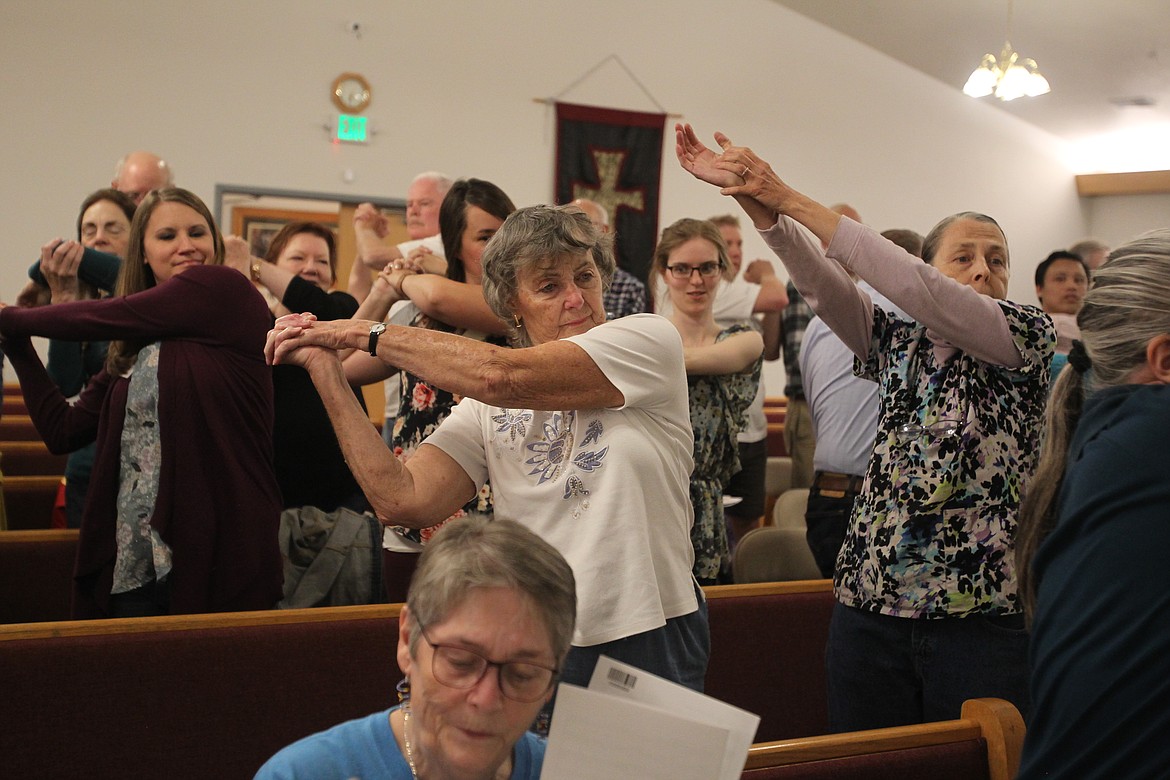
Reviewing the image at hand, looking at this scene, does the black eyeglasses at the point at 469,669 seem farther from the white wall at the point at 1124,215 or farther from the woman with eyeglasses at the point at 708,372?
the white wall at the point at 1124,215

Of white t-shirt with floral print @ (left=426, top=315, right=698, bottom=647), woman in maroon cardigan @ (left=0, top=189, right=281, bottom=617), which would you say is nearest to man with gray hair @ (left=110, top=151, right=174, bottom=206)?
woman in maroon cardigan @ (left=0, top=189, right=281, bottom=617)

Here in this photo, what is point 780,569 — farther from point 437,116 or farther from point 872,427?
point 437,116

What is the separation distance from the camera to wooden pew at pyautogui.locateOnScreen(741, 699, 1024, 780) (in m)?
1.57

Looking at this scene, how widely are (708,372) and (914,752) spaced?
A: 4.62 feet

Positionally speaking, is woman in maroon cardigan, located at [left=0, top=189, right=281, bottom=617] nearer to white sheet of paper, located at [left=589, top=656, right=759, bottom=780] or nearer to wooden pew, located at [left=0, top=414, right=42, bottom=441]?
white sheet of paper, located at [left=589, top=656, right=759, bottom=780]

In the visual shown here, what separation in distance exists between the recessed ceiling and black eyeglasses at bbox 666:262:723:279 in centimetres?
612

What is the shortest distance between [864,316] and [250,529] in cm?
132

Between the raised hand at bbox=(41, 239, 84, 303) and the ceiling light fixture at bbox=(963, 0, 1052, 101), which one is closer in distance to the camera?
the raised hand at bbox=(41, 239, 84, 303)

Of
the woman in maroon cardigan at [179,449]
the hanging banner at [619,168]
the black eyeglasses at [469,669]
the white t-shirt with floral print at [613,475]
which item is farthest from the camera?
the hanging banner at [619,168]

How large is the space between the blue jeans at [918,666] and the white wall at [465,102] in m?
6.56

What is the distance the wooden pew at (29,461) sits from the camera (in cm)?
420

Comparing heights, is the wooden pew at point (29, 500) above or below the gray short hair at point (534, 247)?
below

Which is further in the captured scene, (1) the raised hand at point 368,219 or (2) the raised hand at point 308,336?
(1) the raised hand at point 368,219

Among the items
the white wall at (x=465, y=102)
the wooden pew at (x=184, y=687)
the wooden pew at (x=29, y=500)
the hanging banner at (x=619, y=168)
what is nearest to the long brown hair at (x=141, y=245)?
the wooden pew at (x=184, y=687)
